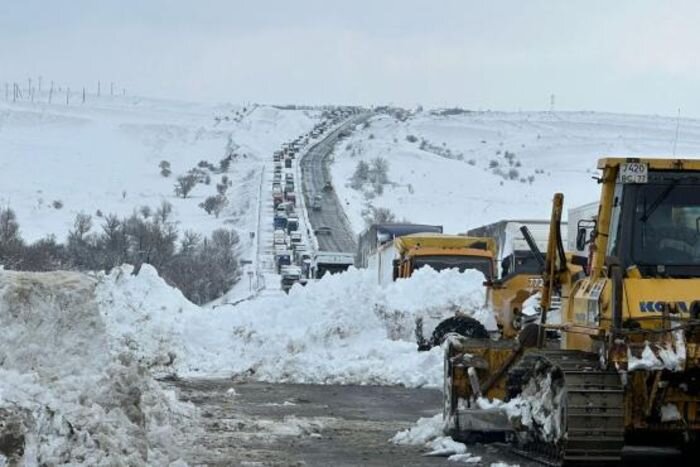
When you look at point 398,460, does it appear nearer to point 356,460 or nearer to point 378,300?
point 356,460

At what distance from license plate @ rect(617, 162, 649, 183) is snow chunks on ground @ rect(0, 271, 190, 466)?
4286 millimetres

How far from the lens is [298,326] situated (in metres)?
24.5

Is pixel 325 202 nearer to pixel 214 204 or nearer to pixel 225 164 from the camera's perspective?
pixel 214 204

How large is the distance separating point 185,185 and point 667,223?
9066 cm

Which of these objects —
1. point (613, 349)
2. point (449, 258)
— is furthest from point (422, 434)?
point (449, 258)

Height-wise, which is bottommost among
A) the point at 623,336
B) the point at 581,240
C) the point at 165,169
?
the point at 623,336

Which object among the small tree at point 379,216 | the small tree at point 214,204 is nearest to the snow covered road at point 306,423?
the small tree at point 379,216

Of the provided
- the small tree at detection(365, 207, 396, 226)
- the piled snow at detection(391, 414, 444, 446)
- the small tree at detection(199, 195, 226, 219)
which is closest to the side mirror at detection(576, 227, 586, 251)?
the piled snow at detection(391, 414, 444, 446)

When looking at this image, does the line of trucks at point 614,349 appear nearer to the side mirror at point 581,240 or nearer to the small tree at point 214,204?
the side mirror at point 581,240

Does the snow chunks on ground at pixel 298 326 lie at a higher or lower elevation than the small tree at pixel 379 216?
lower

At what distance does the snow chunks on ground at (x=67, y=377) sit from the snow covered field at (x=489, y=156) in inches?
2360

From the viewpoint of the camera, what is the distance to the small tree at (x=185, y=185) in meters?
97.3

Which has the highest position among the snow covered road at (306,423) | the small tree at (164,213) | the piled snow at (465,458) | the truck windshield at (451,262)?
the small tree at (164,213)

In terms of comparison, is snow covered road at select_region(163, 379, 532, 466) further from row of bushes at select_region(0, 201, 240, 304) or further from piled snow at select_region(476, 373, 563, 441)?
row of bushes at select_region(0, 201, 240, 304)
